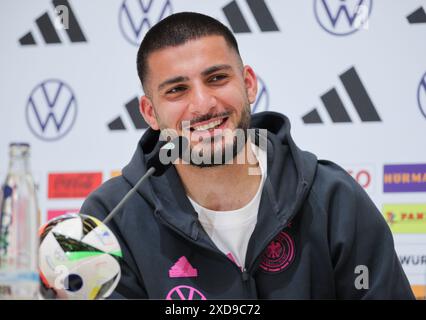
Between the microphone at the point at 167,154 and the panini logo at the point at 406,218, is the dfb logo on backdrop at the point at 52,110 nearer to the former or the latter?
the microphone at the point at 167,154

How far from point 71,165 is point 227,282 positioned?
136cm

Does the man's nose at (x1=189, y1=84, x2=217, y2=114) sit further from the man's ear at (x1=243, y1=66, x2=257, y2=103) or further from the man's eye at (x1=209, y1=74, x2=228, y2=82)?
the man's ear at (x1=243, y1=66, x2=257, y2=103)

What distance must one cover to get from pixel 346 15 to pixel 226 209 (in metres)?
1.22

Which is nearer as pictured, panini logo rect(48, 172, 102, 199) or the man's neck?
the man's neck

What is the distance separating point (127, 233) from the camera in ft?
6.13

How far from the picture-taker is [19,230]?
1180 millimetres

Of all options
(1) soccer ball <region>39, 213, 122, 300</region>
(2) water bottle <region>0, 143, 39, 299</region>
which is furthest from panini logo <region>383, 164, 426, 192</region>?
(2) water bottle <region>0, 143, 39, 299</region>

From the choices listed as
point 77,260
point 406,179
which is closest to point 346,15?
point 406,179

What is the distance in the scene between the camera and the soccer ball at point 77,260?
47.7 inches

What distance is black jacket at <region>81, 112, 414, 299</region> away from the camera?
70.1 inches

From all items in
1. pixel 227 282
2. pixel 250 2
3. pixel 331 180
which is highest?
pixel 250 2

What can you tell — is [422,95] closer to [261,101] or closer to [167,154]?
[261,101]

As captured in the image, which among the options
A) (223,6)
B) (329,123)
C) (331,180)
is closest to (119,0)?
(223,6)
